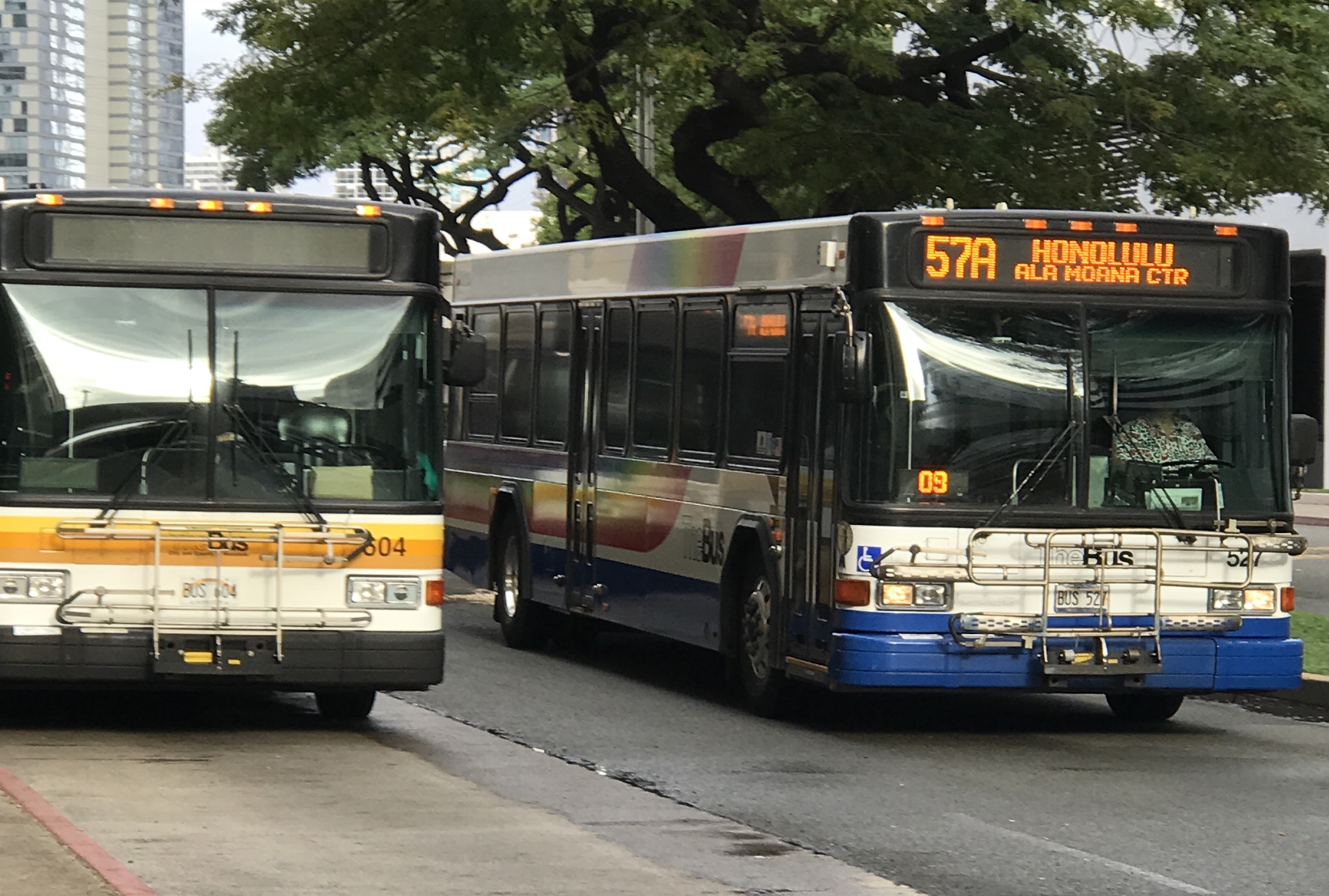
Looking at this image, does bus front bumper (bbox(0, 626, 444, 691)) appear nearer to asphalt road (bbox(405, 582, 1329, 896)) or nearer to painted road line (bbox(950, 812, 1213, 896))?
asphalt road (bbox(405, 582, 1329, 896))

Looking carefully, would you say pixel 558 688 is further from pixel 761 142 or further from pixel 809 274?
pixel 761 142

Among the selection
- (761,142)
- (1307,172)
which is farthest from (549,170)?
(1307,172)

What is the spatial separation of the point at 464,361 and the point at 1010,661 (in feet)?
10.8

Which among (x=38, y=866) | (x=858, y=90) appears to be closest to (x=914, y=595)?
(x=38, y=866)

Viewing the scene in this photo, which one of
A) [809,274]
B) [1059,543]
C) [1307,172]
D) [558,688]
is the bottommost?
[558,688]

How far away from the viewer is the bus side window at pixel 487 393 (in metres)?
19.3

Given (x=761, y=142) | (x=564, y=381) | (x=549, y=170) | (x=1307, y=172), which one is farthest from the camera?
(x=549, y=170)

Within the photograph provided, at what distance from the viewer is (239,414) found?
1230 cm

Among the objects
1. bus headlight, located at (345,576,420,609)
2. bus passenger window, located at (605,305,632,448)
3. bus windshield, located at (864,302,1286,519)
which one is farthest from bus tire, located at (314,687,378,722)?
bus passenger window, located at (605,305,632,448)

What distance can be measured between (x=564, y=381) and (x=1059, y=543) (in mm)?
5688

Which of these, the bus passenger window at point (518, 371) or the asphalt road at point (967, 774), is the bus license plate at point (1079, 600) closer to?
the asphalt road at point (967, 774)

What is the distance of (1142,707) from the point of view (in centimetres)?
1438

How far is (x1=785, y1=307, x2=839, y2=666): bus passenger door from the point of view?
42.7 feet

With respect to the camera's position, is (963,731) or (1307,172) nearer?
(963,731)
